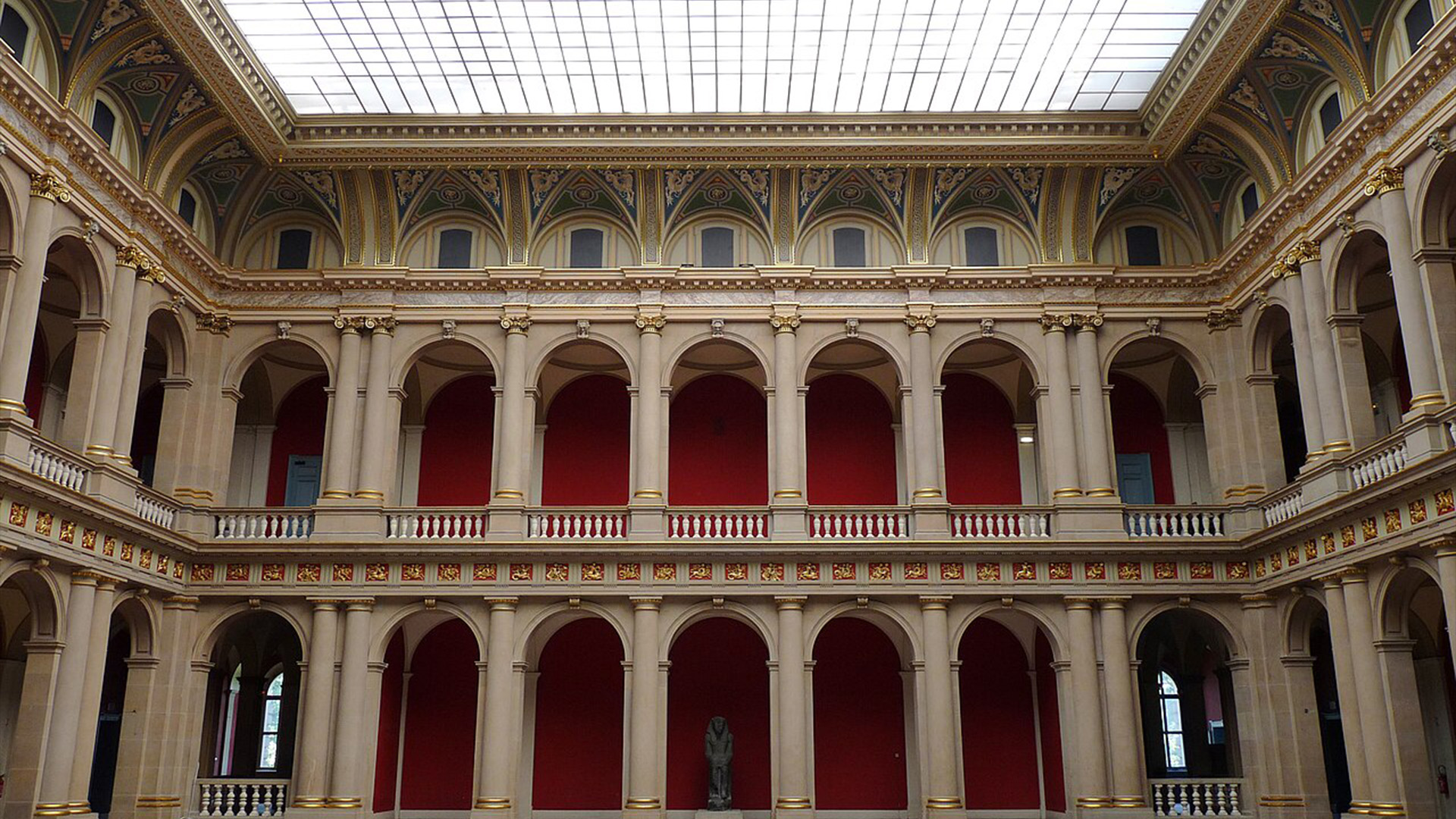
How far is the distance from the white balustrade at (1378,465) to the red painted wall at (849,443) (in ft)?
31.0

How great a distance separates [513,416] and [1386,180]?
1495 centimetres

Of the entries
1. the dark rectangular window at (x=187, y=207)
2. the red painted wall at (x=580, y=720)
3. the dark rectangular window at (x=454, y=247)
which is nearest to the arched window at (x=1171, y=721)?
the red painted wall at (x=580, y=720)

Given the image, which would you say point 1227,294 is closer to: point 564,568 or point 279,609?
point 564,568

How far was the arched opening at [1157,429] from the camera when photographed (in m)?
24.9

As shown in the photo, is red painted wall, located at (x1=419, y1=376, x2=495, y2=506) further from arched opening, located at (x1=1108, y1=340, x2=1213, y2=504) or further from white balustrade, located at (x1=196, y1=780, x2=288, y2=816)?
arched opening, located at (x1=1108, y1=340, x2=1213, y2=504)

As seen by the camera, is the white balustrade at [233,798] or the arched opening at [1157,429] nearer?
the white balustrade at [233,798]

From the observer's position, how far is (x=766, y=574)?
21.5 metres

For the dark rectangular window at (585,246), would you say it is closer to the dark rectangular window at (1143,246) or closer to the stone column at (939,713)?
the stone column at (939,713)

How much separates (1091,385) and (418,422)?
14003 mm

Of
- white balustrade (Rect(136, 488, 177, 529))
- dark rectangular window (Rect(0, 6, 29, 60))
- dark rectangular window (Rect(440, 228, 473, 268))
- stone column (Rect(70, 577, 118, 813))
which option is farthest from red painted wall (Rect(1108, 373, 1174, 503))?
stone column (Rect(70, 577, 118, 813))

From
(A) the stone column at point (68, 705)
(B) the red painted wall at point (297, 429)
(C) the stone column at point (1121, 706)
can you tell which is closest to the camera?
(A) the stone column at point (68, 705)

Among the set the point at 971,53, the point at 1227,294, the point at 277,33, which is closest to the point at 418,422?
the point at 277,33

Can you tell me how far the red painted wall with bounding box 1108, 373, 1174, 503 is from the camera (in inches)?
996

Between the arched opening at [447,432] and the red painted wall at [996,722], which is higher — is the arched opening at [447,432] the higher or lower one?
the higher one
